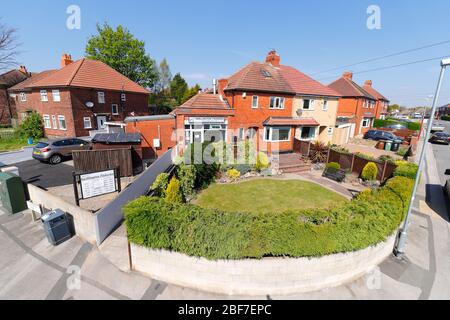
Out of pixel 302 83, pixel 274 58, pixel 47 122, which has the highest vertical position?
pixel 274 58

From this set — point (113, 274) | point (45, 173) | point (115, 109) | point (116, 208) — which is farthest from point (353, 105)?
point (45, 173)

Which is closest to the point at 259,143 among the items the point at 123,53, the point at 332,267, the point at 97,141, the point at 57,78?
the point at 97,141

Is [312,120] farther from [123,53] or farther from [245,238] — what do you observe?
[123,53]

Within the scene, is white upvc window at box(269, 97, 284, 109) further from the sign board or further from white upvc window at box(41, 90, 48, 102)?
white upvc window at box(41, 90, 48, 102)

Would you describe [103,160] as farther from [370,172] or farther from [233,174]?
[370,172]

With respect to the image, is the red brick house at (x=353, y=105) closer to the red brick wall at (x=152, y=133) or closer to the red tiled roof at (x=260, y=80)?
the red tiled roof at (x=260, y=80)
